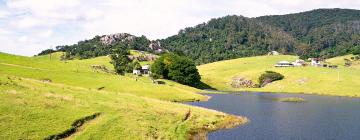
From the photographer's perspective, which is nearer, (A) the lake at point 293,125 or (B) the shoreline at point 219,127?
(B) the shoreline at point 219,127

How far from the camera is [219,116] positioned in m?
85.9

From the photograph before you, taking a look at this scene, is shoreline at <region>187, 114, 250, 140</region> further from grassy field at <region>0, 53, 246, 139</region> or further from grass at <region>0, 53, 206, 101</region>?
grass at <region>0, 53, 206, 101</region>

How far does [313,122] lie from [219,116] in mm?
21402

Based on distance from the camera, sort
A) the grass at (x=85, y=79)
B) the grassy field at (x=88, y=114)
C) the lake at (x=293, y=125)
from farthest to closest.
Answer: the grass at (x=85, y=79) → the lake at (x=293, y=125) → the grassy field at (x=88, y=114)

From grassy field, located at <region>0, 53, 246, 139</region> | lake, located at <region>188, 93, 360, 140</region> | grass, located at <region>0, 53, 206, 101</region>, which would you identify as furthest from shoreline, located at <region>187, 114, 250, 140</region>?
grass, located at <region>0, 53, 206, 101</region>

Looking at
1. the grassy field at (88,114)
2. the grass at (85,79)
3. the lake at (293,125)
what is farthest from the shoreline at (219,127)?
the grass at (85,79)

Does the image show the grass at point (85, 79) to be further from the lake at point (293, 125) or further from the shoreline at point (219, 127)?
the shoreline at point (219, 127)

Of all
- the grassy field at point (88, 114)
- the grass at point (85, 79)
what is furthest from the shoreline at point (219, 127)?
the grass at point (85, 79)

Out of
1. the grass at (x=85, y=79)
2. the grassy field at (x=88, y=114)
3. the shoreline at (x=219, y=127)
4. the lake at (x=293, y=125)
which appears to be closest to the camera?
the grassy field at (x=88, y=114)

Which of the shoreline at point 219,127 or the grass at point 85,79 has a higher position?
the grass at point 85,79

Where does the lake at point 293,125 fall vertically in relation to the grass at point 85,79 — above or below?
below

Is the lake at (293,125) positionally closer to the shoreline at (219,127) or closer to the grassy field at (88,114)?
the shoreline at (219,127)

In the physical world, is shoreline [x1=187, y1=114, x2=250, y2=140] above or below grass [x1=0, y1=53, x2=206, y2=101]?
below

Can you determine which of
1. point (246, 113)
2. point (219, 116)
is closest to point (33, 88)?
point (219, 116)
